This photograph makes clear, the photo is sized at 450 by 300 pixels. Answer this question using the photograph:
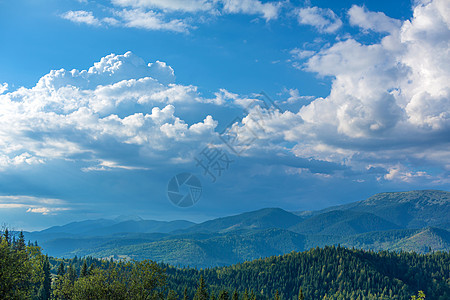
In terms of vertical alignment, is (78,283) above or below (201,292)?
above

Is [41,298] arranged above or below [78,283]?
below

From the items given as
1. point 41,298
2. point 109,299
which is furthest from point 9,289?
point 41,298

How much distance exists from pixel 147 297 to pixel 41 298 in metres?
108

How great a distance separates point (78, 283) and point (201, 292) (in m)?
98.0

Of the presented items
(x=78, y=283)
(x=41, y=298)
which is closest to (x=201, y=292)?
(x=41, y=298)

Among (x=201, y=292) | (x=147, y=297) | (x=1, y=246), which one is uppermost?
(x=1, y=246)

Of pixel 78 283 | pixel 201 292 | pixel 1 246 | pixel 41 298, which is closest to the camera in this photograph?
pixel 1 246

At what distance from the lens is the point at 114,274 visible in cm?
7612

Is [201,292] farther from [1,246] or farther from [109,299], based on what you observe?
[1,246]

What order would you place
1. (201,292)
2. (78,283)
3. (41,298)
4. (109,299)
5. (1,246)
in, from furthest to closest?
Answer: (201,292)
(41,298)
(78,283)
(109,299)
(1,246)

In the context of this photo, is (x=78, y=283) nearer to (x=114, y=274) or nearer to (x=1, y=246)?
(x=114, y=274)

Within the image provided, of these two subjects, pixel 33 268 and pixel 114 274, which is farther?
pixel 114 274

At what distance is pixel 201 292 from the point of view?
16788cm

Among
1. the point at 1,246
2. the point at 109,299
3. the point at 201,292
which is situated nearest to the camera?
the point at 1,246
